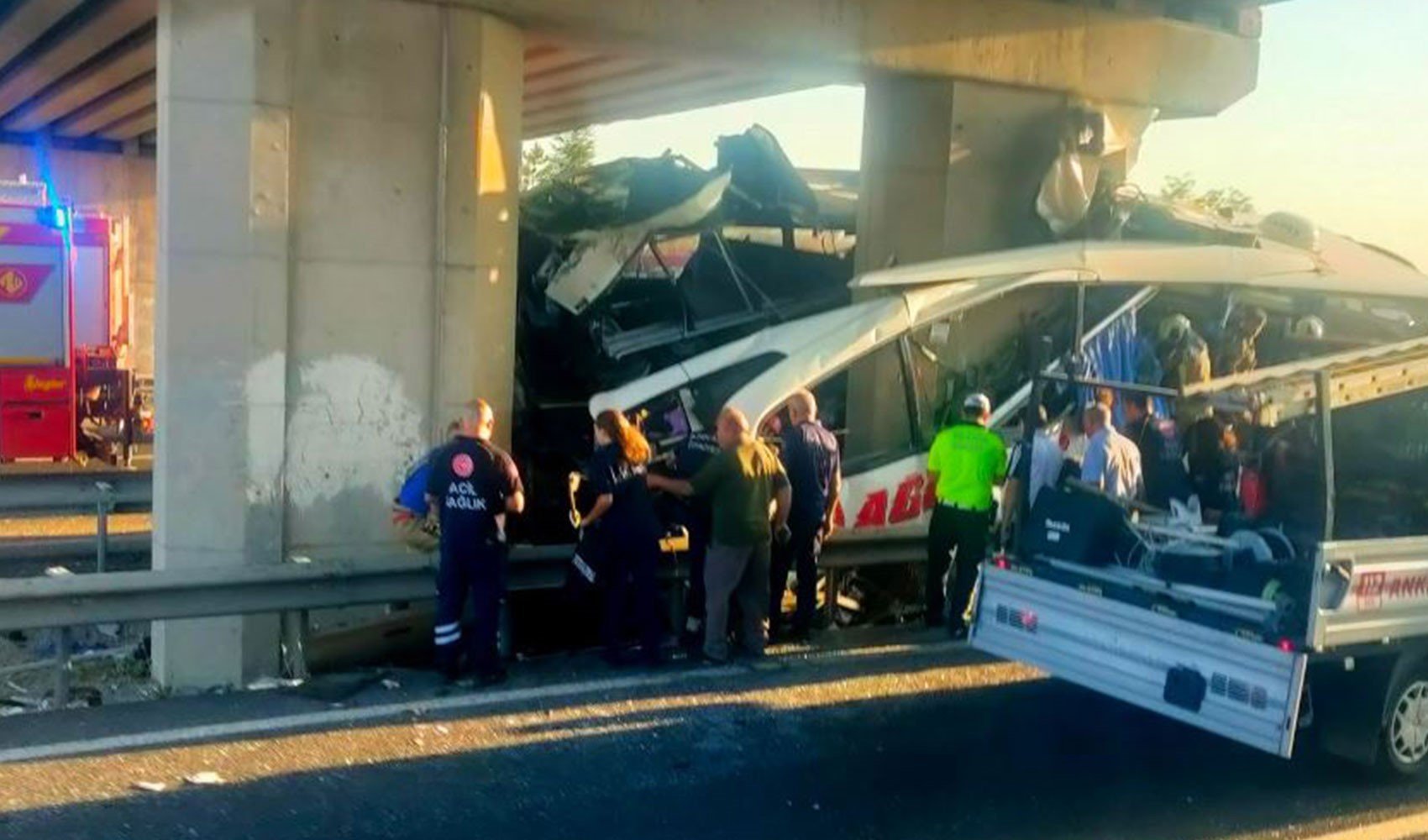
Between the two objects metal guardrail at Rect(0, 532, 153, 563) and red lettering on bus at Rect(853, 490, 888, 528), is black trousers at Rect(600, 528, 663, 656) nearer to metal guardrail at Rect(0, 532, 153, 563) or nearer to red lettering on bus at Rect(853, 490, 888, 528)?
red lettering on bus at Rect(853, 490, 888, 528)

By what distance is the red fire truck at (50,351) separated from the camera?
17.7 m

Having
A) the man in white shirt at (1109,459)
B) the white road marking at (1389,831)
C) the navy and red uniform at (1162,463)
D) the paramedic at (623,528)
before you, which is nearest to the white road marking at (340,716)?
the paramedic at (623,528)

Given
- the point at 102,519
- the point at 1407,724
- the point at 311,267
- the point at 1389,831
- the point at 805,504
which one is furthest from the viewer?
the point at 102,519

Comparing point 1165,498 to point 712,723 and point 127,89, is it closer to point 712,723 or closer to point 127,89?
point 712,723

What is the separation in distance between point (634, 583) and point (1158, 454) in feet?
10.4

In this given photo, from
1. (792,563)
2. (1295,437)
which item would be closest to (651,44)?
(792,563)

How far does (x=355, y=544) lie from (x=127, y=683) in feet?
5.20

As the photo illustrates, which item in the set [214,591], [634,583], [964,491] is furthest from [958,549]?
[214,591]

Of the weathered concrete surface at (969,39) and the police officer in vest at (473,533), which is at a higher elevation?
the weathered concrete surface at (969,39)

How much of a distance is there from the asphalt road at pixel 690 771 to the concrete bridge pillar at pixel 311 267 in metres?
1.67

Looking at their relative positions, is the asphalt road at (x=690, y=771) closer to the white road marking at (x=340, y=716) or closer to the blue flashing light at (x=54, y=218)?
the white road marking at (x=340, y=716)

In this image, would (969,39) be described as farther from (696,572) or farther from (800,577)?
(696,572)

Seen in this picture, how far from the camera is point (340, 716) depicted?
24.5 ft

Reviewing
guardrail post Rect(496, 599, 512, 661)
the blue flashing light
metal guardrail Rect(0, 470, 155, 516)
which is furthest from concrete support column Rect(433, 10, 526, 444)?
the blue flashing light
